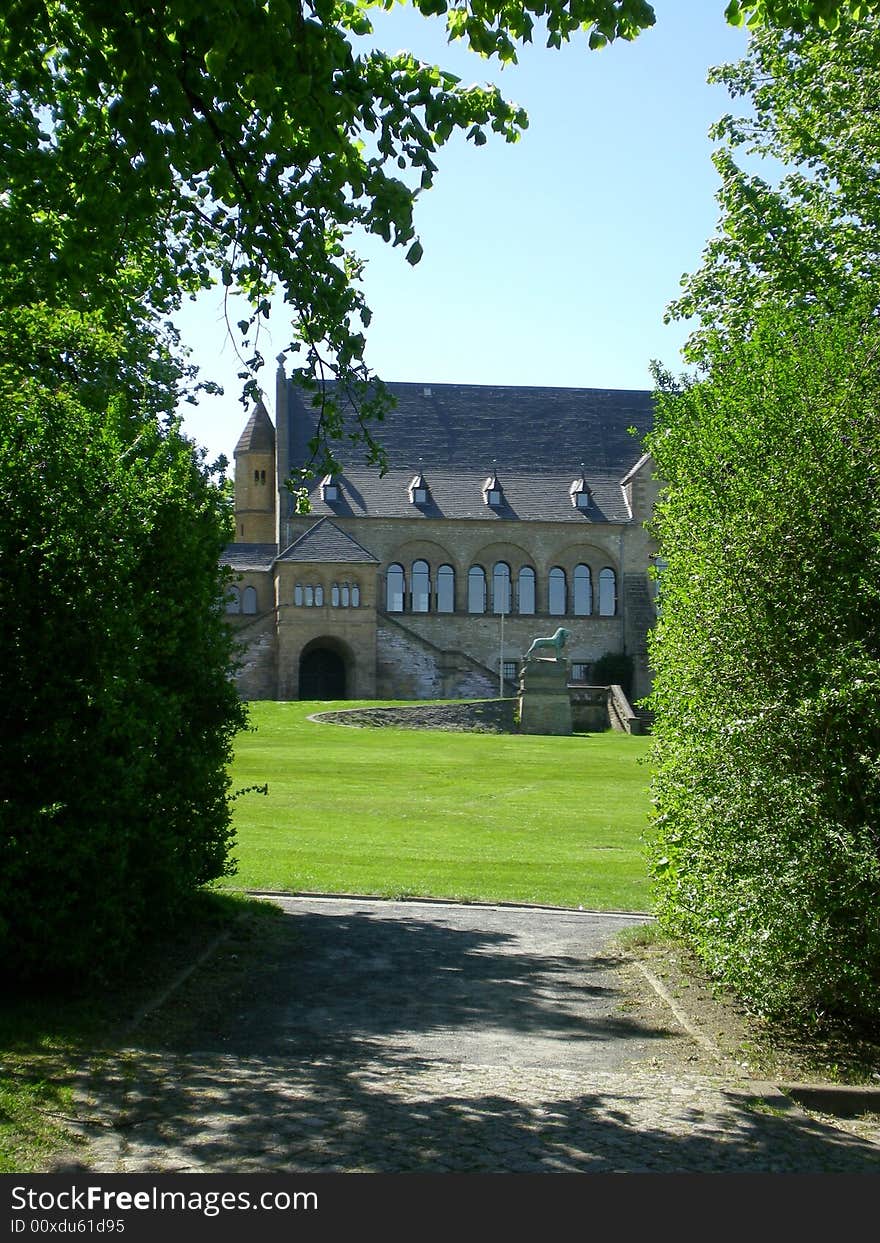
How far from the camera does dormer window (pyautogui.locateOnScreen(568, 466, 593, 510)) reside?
69.0 m

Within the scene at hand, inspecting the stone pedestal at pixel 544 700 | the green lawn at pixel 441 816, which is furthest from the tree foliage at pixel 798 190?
the stone pedestal at pixel 544 700

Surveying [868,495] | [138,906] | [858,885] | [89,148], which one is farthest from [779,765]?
[89,148]

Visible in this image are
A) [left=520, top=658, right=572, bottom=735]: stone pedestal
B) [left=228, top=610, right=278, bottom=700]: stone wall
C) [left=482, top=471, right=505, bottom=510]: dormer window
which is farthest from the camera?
[left=482, top=471, right=505, bottom=510]: dormer window

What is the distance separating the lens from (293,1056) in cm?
684

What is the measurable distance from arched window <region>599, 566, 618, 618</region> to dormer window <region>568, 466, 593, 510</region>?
152 inches

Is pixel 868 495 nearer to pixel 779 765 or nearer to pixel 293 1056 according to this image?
pixel 779 765

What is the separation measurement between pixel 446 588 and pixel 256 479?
43.0 ft

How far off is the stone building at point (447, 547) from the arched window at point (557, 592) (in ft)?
0.26

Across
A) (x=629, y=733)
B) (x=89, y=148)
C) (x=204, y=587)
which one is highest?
(x=89, y=148)

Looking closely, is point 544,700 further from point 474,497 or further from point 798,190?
point 798,190

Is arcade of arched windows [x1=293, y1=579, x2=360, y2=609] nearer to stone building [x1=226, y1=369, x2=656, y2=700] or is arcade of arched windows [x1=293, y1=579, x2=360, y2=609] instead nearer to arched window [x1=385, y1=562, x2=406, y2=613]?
stone building [x1=226, y1=369, x2=656, y2=700]

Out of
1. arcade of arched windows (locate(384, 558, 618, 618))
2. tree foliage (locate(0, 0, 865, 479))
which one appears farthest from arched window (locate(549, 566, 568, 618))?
tree foliage (locate(0, 0, 865, 479))

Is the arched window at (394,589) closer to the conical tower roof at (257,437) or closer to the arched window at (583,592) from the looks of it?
the arched window at (583,592)

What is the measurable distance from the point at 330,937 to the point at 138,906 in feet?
8.13
